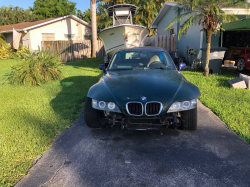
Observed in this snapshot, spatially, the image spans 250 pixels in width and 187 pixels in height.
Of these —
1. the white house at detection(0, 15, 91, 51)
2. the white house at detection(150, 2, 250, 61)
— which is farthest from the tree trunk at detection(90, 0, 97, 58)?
the white house at detection(150, 2, 250, 61)

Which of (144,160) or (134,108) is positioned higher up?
(134,108)

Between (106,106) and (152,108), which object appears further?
(106,106)

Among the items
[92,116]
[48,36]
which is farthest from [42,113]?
[48,36]

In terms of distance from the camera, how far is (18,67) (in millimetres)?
9164

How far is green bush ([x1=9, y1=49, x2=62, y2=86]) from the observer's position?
9047 mm

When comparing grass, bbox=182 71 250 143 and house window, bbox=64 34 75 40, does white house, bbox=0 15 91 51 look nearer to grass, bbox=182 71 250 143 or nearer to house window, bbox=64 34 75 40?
house window, bbox=64 34 75 40

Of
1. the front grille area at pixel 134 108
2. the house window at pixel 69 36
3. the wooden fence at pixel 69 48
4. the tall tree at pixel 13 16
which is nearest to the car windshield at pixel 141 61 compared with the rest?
the front grille area at pixel 134 108

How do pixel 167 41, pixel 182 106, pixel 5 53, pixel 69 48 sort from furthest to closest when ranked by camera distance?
1. pixel 5 53
2. pixel 69 48
3. pixel 167 41
4. pixel 182 106

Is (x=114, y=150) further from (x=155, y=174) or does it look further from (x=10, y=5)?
(x=10, y=5)

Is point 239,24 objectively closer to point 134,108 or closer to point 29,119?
point 134,108

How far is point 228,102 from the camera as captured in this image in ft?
20.1

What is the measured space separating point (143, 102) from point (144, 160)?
880 mm

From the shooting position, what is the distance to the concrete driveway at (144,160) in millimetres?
2895

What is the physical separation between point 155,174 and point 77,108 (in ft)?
11.7
